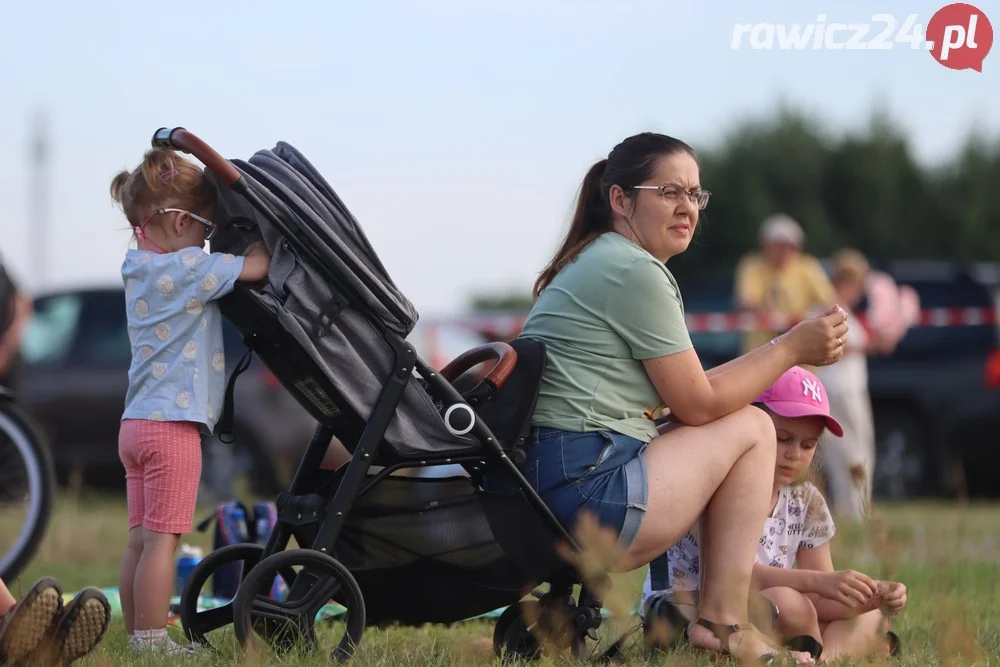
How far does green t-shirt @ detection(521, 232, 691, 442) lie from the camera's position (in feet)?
12.0

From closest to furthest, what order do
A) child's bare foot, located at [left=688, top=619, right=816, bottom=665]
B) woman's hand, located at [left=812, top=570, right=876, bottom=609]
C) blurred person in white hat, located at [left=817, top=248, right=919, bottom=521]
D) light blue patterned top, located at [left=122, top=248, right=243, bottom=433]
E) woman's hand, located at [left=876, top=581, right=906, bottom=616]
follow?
woman's hand, located at [left=876, top=581, right=906, bottom=616] → child's bare foot, located at [left=688, top=619, right=816, bottom=665] → woman's hand, located at [left=812, top=570, right=876, bottom=609] → light blue patterned top, located at [left=122, top=248, right=243, bottom=433] → blurred person in white hat, located at [left=817, top=248, right=919, bottom=521]

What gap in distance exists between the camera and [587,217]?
3996mm

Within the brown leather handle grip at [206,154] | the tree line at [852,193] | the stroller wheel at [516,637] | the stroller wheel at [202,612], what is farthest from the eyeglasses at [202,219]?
the tree line at [852,193]

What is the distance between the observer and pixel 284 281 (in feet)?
11.6

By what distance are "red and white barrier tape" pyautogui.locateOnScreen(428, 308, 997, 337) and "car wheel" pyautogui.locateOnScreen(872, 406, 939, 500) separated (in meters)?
0.85

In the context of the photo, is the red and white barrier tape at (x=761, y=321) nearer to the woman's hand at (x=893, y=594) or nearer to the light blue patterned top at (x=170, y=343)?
the light blue patterned top at (x=170, y=343)

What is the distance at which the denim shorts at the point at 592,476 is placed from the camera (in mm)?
3570

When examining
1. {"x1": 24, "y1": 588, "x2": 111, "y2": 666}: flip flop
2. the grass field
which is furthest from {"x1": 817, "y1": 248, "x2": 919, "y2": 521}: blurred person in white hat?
{"x1": 24, "y1": 588, "x2": 111, "y2": 666}: flip flop

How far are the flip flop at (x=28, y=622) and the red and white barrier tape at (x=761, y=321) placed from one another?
23.5 ft

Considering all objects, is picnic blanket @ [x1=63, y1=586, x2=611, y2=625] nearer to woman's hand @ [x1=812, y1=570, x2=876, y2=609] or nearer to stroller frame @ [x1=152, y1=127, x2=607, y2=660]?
stroller frame @ [x1=152, y1=127, x2=607, y2=660]

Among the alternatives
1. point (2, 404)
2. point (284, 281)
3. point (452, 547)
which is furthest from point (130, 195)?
point (2, 404)

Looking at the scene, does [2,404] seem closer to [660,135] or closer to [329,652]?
[329,652]

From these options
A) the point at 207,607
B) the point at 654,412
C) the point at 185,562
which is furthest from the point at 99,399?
the point at 654,412

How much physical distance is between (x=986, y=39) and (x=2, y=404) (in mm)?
4388
